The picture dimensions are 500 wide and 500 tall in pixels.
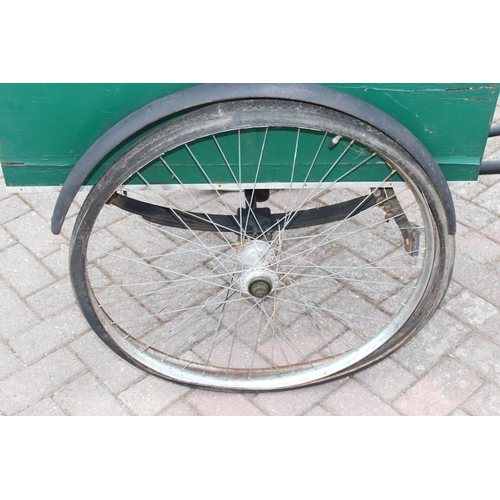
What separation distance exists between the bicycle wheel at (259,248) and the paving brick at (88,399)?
262mm

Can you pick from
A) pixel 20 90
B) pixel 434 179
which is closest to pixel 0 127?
pixel 20 90

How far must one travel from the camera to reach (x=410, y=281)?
3.42 m

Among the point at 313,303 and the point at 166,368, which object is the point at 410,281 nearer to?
the point at 313,303

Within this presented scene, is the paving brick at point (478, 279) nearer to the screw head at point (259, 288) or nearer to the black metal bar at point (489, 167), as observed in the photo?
the black metal bar at point (489, 167)

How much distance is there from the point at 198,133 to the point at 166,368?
114cm

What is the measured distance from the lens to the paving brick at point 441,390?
2.94 metres

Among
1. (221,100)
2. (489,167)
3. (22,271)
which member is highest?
(221,100)

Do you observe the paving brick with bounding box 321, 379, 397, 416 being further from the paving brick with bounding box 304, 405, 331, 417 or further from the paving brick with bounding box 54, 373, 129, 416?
the paving brick with bounding box 54, 373, 129, 416

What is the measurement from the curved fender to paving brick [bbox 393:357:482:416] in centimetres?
115

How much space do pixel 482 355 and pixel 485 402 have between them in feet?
0.81

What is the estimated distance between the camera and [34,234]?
144 inches

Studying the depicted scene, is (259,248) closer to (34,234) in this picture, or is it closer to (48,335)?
(48,335)

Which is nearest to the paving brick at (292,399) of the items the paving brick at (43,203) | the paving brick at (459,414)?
the paving brick at (459,414)

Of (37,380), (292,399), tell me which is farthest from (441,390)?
(37,380)
